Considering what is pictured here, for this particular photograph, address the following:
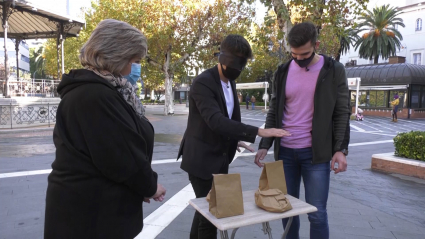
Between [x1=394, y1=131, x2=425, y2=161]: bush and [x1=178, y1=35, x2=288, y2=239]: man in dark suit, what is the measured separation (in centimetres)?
523

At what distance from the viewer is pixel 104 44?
158 cm

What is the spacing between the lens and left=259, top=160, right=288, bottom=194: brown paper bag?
221 cm

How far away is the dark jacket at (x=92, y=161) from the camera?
1.48 meters

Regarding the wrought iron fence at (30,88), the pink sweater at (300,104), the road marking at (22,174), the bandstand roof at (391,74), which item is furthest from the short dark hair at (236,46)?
the bandstand roof at (391,74)

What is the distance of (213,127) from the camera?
7.25ft

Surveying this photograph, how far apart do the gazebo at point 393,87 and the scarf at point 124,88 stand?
26720 mm

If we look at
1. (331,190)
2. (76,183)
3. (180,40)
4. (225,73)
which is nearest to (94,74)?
(76,183)

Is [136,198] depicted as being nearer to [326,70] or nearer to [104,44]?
[104,44]

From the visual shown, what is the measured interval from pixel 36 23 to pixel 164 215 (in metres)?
19.1

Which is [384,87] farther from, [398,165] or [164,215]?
[164,215]

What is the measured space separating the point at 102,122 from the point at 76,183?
1.07ft

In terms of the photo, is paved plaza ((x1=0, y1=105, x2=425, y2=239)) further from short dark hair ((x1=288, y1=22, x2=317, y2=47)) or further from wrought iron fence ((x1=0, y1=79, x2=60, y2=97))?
wrought iron fence ((x1=0, y1=79, x2=60, y2=97))

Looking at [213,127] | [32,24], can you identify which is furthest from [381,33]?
[213,127]

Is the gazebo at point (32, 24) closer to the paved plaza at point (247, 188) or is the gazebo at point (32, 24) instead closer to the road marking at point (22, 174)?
the paved plaza at point (247, 188)
